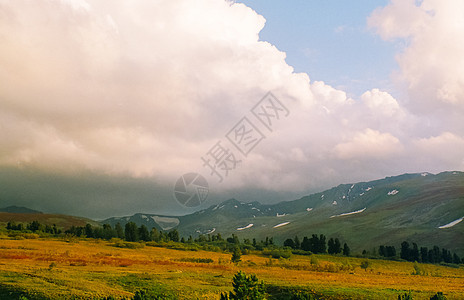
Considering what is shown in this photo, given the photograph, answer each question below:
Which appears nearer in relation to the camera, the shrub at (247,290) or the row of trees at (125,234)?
the shrub at (247,290)

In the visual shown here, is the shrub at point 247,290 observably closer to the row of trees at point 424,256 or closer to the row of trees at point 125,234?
the row of trees at point 125,234

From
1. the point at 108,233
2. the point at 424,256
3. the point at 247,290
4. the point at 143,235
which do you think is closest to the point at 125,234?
the point at 143,235

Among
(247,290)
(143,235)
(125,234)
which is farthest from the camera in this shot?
(143,235)

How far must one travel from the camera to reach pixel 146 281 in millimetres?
42500

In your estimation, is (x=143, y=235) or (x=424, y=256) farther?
(x=143, y=235)

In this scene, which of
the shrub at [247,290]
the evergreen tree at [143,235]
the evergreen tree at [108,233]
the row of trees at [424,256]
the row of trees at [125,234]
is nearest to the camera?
the shrub at [247,290]

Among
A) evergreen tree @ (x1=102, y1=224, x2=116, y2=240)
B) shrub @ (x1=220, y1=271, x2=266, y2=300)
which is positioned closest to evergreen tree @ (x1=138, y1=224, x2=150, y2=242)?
evergreen tree @ (x1=102, y1=224, x2=116, y2=240)

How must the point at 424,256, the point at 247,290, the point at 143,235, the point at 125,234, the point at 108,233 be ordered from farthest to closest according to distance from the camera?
1. the point at 143,235
2. the point at 108,233
3. the point at 125,234
4. the point at 424,256
5. the point at 247,290

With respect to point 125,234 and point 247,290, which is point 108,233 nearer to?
point 125,234

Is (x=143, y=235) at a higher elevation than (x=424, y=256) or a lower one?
higher

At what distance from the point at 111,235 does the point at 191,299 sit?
541ft

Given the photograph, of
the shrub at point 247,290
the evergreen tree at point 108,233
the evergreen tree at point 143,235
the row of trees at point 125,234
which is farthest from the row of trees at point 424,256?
the shrub at point 247,290

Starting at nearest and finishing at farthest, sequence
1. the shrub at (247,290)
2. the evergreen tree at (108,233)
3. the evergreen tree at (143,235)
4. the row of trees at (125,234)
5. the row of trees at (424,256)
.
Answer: the shrub at (247,290), the row of trees at (424,256), the row of trees at (125,234), the evergreen tree at (108,233), the evergreen tree at (143,235)

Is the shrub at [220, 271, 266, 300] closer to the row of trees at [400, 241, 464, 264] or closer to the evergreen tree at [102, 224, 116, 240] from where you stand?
the row of trees at [400, 241, 464, 264]
